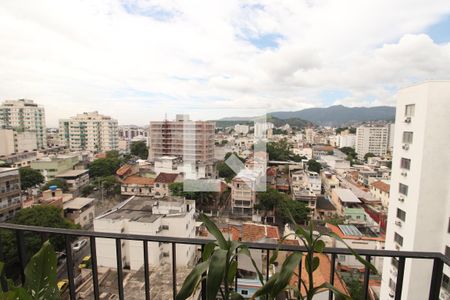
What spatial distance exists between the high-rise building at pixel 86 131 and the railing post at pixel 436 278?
2802 centimetres

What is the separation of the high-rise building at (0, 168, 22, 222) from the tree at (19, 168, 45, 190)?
5.29 meters

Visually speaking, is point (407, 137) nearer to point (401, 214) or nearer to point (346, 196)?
point (401, 214)

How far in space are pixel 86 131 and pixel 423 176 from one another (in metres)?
28.6

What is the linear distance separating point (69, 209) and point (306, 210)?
33.3 ft

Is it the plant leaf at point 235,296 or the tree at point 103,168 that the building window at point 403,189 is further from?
the tree at point 103,168

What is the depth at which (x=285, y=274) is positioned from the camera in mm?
606

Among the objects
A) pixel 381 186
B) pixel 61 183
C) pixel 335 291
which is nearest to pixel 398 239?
pixel 335 291

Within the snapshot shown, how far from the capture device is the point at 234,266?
0.68m

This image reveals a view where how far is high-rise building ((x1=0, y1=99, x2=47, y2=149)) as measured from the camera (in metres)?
22.0

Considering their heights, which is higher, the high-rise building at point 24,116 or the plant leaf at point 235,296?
the high-rise building at point 24,116

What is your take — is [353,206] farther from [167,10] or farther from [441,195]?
[167,10]

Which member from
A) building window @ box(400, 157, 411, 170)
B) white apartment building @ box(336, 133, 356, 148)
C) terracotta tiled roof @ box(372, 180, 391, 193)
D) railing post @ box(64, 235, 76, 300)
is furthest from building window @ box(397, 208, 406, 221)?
white apartment building @ box(336, 133, 356, 148)

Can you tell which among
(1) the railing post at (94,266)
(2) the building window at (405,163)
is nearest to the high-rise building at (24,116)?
(1) the railing post at (94,266)

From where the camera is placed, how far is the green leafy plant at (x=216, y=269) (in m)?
0.57
